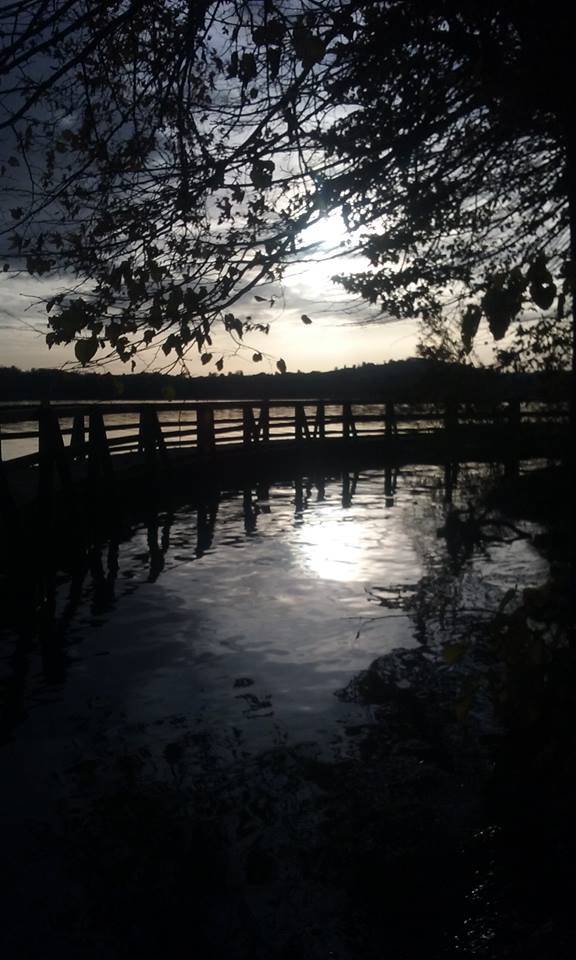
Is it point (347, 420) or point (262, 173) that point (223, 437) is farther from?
point (262, 173)

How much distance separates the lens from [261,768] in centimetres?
492

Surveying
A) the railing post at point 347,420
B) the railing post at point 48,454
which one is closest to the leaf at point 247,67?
the railing post at point 48,454

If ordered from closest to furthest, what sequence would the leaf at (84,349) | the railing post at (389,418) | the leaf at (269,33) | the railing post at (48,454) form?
the leaf at (84,349) < the leaf at (269,33) < the railing post at (48,454) < the railing post at (389,418)

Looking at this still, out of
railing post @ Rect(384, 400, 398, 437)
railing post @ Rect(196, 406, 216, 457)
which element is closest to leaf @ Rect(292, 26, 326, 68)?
railing post @ Rect(196, 406, 216, 457)

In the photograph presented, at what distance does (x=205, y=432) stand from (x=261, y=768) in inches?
638

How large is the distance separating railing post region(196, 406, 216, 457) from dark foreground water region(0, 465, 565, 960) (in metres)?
10.7

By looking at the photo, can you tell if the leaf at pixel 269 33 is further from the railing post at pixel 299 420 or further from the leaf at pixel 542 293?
the railing post at pixel 299 420

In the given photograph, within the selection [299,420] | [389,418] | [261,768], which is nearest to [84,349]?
[261,768]

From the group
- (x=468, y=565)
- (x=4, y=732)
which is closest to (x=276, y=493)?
(x=468, y=565)

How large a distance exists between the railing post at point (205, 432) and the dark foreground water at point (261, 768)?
10.7 metres

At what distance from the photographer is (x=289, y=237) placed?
483 cm

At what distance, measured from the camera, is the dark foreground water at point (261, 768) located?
3.49 meters

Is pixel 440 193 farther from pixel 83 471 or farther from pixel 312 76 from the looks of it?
pixel 83 471

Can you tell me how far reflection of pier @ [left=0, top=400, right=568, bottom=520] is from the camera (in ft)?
35.3
